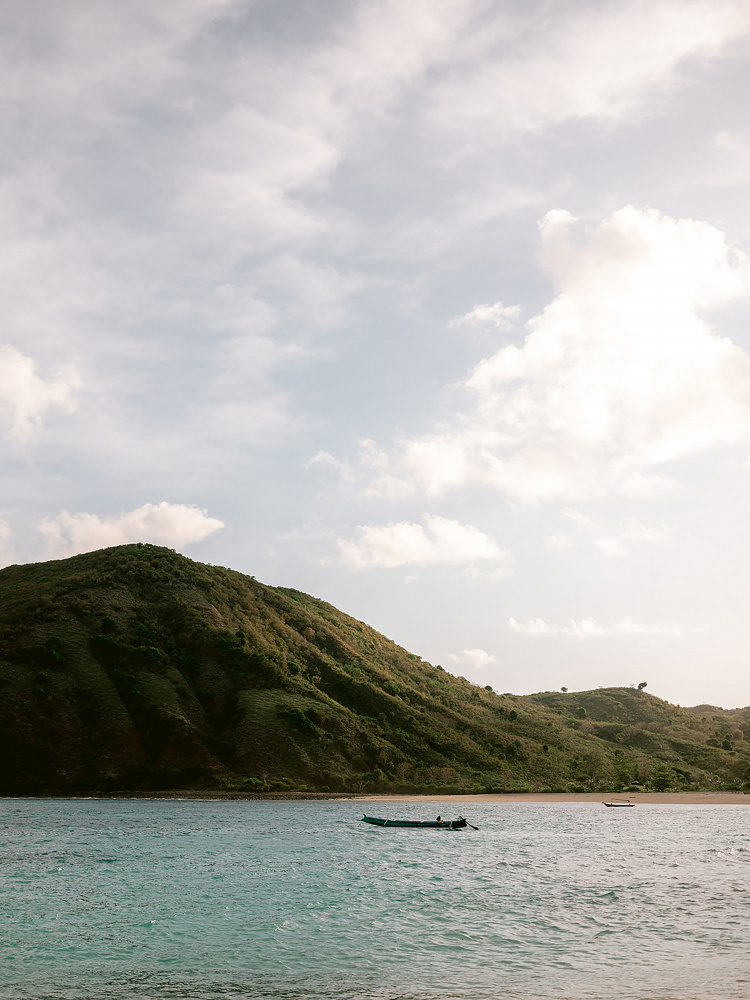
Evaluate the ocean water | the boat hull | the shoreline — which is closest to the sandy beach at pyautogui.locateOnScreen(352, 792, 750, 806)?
the shoreline

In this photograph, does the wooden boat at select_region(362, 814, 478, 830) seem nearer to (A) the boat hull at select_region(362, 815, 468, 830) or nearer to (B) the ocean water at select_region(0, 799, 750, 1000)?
(A) the boat hull at select_region(362, 815, 468, 830)

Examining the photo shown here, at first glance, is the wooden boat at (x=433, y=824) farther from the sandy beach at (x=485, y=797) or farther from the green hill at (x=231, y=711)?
the green hill at (x=231, y=711)

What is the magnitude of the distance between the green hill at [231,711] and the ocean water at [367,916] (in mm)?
45425

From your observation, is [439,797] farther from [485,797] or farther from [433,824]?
[433,824]

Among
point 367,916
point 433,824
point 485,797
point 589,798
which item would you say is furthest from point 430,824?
point 589,798

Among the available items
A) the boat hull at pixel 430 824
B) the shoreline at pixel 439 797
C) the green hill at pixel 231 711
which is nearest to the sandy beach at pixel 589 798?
the shoreline at pixel 439 797

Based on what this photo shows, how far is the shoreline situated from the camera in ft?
347

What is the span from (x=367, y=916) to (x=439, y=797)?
100122 millimetres

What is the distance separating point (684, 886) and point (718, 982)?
2173 centimetres

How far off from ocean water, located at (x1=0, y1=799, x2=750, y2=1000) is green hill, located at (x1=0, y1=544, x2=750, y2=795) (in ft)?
149

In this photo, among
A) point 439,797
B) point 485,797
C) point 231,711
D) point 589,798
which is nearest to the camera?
point 439,797

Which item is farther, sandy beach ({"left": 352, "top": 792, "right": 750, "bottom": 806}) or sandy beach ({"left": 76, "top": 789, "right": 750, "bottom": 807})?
sandy beach ({"left": 352, "top": 792, "right": 750, "bottom": 806})

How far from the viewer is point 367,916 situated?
3011cm

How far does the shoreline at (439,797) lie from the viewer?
4163 inches
